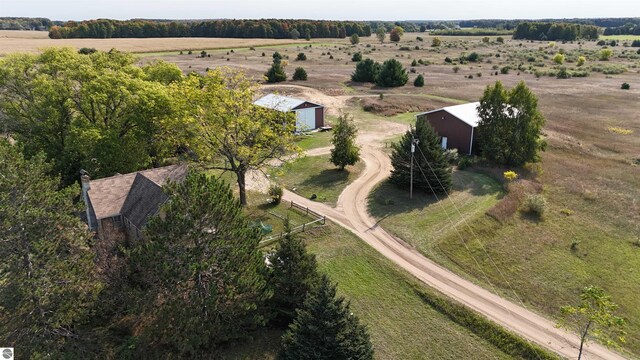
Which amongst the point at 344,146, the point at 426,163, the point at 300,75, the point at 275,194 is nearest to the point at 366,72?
the point at 300,75

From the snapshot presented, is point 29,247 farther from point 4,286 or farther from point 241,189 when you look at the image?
point 241,189

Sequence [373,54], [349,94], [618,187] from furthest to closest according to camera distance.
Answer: [373,54] → [349,94] → [618,187]

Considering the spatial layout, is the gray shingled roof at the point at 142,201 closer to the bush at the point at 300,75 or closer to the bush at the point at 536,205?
the bush at the point at 536,205

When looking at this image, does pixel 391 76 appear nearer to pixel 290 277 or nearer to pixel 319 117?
pixel 319 117

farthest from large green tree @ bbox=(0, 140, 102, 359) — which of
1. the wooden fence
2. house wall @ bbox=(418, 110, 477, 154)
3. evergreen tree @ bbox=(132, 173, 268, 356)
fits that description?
house wall @ bbox=(418, 110, 477, 154)

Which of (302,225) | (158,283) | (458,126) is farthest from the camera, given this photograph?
(458,126)

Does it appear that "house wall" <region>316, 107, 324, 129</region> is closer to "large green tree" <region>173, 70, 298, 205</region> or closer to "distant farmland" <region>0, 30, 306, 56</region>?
"large green tree" <region>173, 70, 298, 205</region>

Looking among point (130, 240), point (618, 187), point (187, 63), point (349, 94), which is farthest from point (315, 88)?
point (130, 240)
